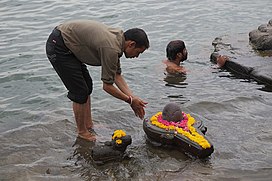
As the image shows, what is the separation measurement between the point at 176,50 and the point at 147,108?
187 cm

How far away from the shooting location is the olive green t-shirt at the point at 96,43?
4477 mm

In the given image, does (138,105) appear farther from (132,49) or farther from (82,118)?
(82,118)

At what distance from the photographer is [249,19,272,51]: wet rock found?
9.02 m

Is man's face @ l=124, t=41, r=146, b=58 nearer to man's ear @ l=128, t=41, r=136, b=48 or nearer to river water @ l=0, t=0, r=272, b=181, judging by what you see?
man's ear @ l=128, t=41, r=136, b=48

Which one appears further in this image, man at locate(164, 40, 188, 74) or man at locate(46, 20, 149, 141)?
man at locate(164, 40, 188, 74)

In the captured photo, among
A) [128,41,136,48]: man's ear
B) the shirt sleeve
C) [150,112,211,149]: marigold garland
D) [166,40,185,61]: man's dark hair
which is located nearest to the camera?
the shirt sleeve

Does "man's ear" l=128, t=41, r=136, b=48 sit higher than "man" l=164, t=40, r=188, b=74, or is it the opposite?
"man's ear" l=128, t=41, r=136, b=48

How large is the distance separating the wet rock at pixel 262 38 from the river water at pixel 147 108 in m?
0.25

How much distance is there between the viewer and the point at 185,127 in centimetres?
505

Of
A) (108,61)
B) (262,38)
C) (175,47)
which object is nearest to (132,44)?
(108,61)

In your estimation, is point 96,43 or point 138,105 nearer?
point 96,43

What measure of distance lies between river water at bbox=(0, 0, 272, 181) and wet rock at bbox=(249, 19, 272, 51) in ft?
0.82

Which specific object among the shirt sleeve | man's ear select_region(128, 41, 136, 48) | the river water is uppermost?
man's ear select_region(128, 41, 136, 48)

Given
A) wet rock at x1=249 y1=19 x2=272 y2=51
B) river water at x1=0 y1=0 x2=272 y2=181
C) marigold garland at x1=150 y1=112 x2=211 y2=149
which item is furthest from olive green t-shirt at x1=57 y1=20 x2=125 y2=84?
wet rock at x1=249 y1=19 x2=272 y2=51
